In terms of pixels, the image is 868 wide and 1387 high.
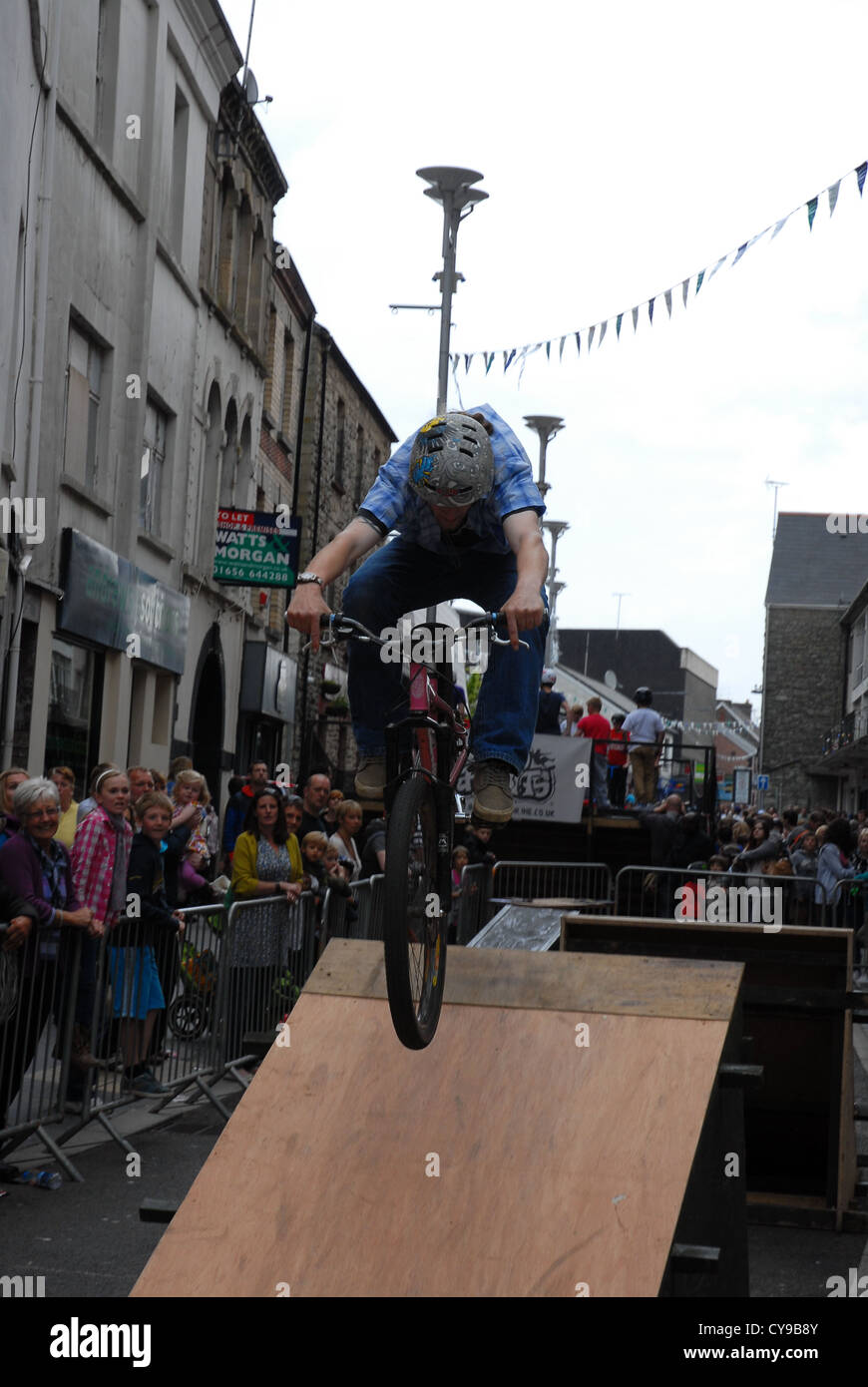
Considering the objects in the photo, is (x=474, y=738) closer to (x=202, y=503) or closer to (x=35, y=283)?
(x=35, y=283)

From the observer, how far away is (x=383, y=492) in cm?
544

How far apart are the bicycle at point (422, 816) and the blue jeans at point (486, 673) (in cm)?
18

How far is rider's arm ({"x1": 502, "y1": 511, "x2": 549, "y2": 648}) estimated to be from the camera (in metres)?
5.11

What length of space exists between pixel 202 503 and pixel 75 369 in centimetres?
670

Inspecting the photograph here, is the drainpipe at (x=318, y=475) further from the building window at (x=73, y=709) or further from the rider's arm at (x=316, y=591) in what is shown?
the rider's arm at (x=316, y=591)

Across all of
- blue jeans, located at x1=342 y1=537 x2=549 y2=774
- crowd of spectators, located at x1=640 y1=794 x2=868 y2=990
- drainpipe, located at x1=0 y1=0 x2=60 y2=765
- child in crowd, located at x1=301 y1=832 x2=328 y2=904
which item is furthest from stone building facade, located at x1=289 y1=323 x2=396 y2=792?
blue jeans, located at x1=342 y1=537 x2=549 y2=774

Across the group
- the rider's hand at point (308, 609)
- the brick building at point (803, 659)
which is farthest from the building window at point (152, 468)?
the brick building at point (803, 659)

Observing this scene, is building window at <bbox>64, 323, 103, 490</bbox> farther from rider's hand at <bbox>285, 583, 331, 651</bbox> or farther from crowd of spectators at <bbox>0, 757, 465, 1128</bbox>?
rider's hand at <bbox>285, 583, 331, 651</bbox>

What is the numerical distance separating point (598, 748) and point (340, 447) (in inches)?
771

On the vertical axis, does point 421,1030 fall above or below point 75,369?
below

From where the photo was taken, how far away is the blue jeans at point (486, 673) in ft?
18.4

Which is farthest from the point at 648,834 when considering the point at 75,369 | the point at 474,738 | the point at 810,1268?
the point at 474,738

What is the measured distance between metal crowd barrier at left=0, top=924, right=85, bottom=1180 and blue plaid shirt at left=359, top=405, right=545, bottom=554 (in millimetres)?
3020

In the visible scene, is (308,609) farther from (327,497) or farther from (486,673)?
(327,497)
